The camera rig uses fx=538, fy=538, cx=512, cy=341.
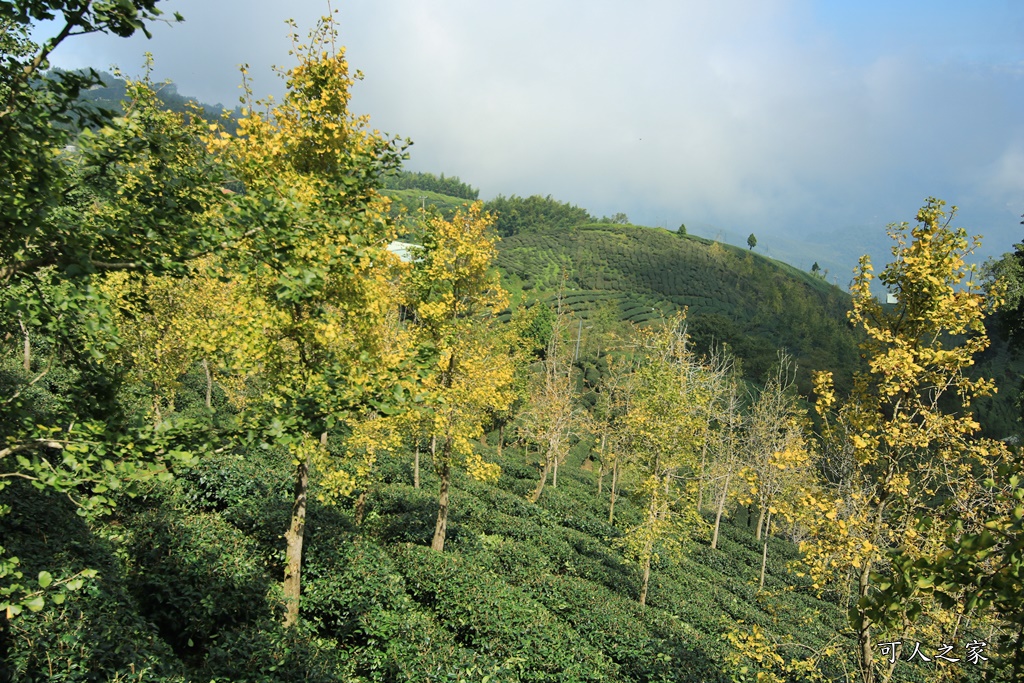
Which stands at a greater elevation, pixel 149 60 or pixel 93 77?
pixel 149 60

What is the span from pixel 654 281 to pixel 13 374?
89262 mm

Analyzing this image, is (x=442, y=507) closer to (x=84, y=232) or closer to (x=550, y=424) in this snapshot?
(x=84, y=232)

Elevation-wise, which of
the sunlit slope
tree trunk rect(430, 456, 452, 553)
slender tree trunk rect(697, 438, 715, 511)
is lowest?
tree trunk rect(430, 456, 452, 553)

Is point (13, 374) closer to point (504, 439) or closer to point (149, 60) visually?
point (149, 60)

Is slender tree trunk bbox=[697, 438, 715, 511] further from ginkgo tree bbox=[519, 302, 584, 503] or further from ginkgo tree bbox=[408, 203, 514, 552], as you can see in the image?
ginkgo tree bbox=[408, 203, 514, 552]

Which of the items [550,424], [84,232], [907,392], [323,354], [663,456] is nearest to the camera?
[84,232]

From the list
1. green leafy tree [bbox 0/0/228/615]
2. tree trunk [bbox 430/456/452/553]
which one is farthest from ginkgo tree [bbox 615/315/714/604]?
green leafy tree [bbox 0/0/228/615]

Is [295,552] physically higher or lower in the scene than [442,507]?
higher

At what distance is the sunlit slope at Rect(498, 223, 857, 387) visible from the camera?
70.6m

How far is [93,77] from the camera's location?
3.77 m

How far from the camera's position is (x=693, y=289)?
301 feet

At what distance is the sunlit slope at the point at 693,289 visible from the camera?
70562 millimetres

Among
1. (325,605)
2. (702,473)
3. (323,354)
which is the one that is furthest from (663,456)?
(323,354)

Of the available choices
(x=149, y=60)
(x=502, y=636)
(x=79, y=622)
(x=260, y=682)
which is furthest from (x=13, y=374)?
(x=502, y=636)
